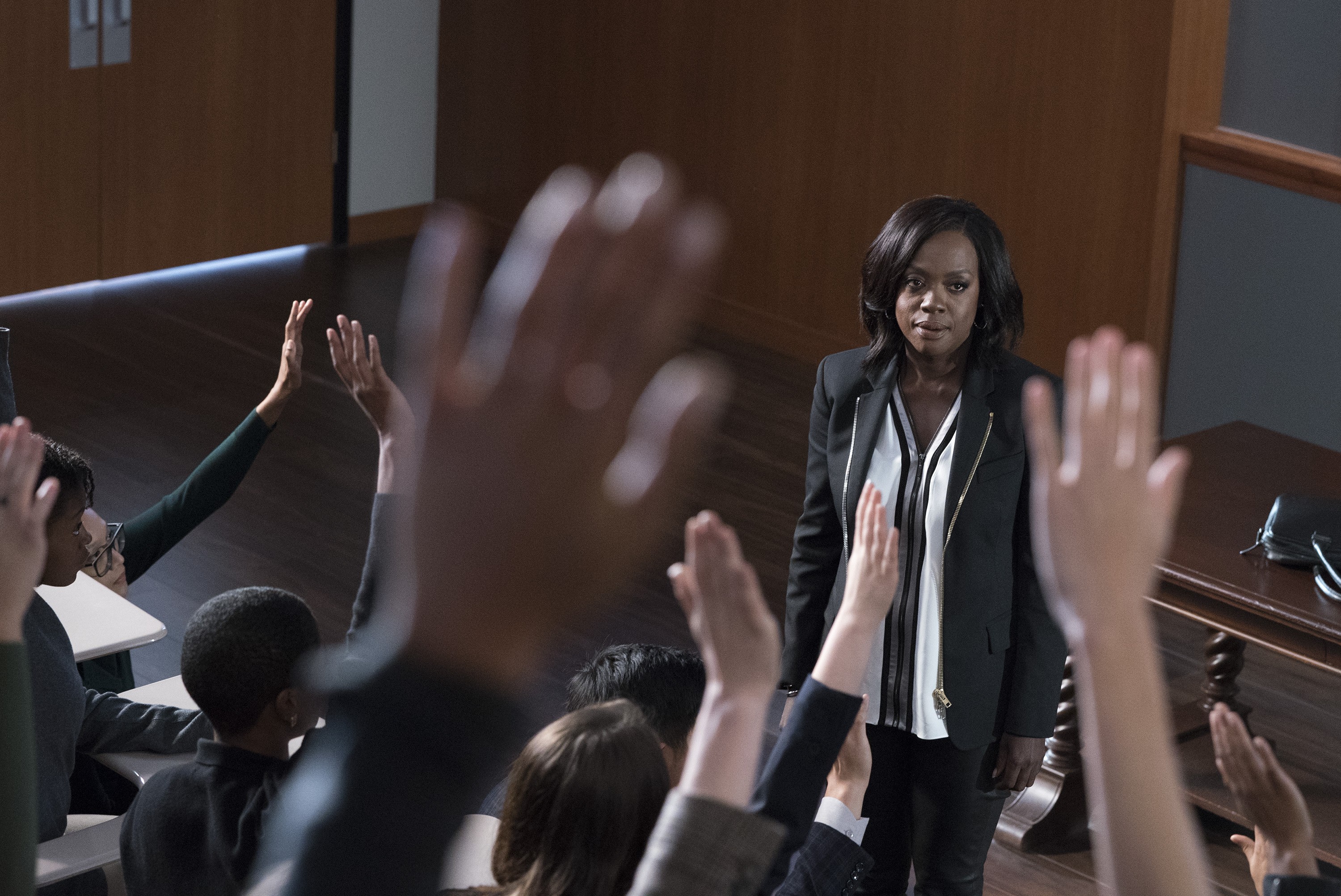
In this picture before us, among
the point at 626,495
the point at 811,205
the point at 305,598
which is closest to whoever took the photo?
the point at 626,495

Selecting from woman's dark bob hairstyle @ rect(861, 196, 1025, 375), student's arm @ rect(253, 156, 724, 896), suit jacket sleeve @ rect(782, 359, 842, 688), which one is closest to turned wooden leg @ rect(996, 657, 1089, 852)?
suit jacket sleeve @ rect(782, 359, 842, 688)

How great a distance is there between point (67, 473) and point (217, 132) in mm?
4614

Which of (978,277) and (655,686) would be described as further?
(978,277)

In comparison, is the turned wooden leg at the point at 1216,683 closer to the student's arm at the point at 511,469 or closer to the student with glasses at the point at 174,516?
the student with glasses at the point at 174,516

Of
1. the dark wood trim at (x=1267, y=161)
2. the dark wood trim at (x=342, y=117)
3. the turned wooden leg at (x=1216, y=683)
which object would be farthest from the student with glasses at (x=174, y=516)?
the dark wood trim at (x=342, y=117)

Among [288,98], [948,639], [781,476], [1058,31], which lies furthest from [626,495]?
[288,98]

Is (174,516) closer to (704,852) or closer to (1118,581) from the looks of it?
(704,852)

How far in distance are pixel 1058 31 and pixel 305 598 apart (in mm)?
3024

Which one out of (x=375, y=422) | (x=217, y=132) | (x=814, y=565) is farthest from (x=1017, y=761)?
(x=217, y=132)

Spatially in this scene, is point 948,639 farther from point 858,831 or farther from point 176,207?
point 176,207

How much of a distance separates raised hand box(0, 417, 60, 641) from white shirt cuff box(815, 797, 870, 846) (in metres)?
0.98

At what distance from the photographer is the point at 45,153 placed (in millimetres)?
6082

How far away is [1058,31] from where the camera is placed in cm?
518

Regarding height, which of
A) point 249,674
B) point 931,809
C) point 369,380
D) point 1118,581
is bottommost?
point 931,809
